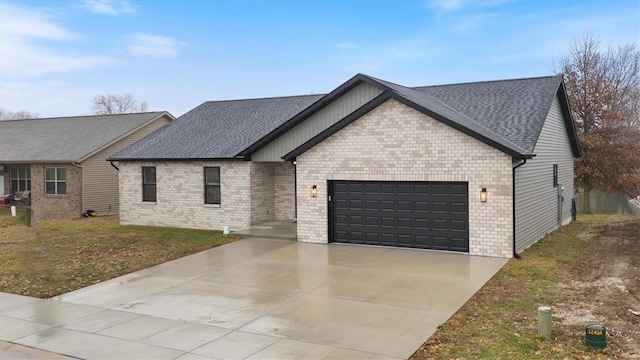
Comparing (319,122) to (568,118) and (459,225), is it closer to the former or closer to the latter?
(459,225)

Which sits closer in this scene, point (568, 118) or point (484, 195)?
point (484, 195)

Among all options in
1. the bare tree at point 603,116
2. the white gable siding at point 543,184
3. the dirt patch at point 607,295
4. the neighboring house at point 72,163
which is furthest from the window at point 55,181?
the bare tree at point 603,116

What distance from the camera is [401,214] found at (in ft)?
47.8

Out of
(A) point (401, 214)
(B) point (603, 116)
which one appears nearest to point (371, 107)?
(A) point (401, 214)

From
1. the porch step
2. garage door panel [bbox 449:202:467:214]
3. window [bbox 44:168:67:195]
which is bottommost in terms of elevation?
the porch step

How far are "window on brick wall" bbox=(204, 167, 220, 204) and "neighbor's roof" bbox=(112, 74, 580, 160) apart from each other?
0.71 m

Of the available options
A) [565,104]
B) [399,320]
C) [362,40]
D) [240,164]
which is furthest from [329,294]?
[362,40]

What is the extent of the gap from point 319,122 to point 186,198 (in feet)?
21.3

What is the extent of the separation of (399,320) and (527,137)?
28.1ft

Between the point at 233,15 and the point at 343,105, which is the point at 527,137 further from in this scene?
the point at 233,15

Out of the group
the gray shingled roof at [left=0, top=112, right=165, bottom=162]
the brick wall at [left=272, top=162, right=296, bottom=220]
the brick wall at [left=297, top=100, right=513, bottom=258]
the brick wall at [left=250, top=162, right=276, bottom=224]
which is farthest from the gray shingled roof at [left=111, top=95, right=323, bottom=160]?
the gray shingled roof at [left=0, top=112, right=165, bottom=162]

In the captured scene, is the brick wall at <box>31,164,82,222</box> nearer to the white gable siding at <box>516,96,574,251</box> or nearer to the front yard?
the white gable siding at <box>516,96,574,251</box>

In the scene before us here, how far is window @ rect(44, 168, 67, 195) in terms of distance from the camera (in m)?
25.2

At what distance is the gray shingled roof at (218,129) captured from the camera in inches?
774
